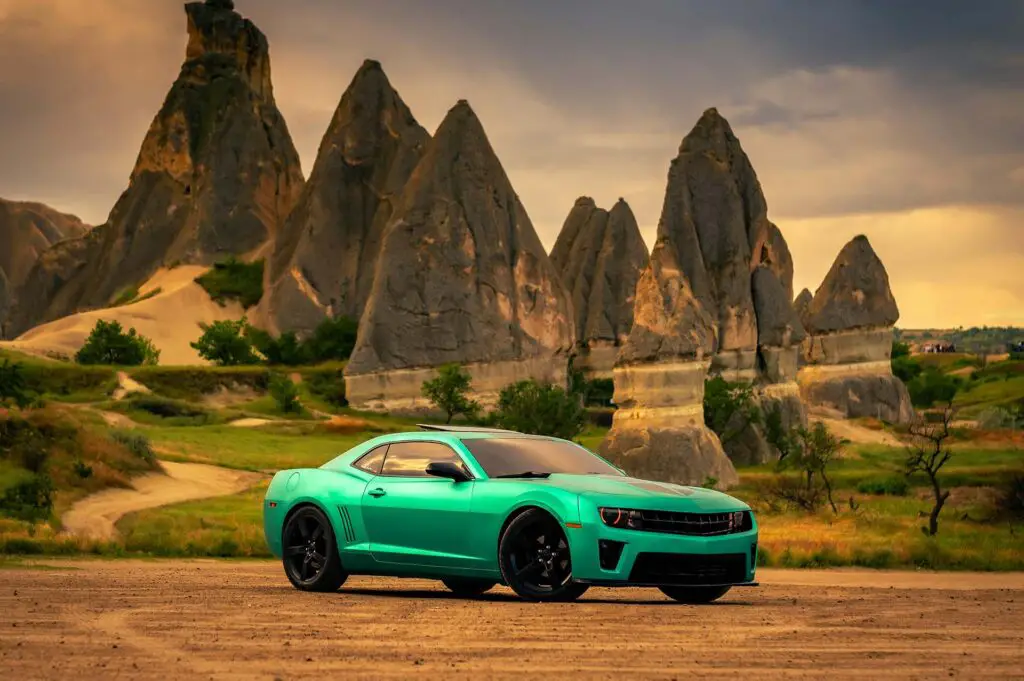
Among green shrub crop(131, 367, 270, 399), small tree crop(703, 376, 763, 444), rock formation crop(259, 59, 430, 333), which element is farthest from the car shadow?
rock formation crop(259, 59, 430, 333)

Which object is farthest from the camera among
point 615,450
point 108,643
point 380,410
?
point 380,410

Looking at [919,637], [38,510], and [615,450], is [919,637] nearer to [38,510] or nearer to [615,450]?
[38,510]

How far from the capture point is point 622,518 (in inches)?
541

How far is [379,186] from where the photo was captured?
11231 centimetres

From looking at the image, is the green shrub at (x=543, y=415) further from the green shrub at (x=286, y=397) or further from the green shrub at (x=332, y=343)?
the green shrub at (x=332, y=343)

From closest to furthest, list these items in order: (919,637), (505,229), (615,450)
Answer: (919,637)
(615,450)
(505,229)

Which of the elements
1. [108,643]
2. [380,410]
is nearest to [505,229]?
[380,410]

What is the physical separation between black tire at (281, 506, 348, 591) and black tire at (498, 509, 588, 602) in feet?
6.55

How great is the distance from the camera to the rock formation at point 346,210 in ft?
352

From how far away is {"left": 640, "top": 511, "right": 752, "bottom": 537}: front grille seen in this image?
1390cm

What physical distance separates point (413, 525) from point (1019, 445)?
6290cm

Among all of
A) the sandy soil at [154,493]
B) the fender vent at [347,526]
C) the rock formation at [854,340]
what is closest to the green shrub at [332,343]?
the rock formation at [854,340]

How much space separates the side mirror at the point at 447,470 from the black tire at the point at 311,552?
4.84ft

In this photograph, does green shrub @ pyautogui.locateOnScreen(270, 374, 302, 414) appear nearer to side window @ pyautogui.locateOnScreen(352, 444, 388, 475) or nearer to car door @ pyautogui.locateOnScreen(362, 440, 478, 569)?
side window @ pyautogui.locateOnScreen(352, 444, 388, 475)
